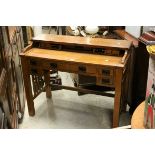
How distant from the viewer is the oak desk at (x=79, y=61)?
203cm

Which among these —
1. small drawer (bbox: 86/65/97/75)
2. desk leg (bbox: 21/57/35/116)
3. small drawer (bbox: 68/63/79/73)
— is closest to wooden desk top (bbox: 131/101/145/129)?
small drawer (bbox: 86/65/97/75)

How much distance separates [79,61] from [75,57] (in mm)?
111

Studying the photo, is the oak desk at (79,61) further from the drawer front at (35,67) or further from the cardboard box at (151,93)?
the cardboard box at (151,93)

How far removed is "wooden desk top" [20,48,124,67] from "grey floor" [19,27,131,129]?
74cm

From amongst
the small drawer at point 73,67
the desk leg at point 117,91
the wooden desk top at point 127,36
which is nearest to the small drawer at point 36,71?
the small drawer at point 73,67

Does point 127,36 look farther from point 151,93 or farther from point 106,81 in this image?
point 151,93

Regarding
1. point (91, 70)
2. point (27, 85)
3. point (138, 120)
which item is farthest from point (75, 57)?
point (138, 120)

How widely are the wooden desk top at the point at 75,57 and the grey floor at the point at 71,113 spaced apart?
739 mm

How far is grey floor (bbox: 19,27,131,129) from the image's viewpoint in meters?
2.42

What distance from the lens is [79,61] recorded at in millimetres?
2064

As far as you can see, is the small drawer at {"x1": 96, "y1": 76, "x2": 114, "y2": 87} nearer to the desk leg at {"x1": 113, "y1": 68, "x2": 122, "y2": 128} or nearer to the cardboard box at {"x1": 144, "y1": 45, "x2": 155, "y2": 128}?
the desk leg at {"x1": 113, "y1": 68, "x2": 122, "y2": 128}
